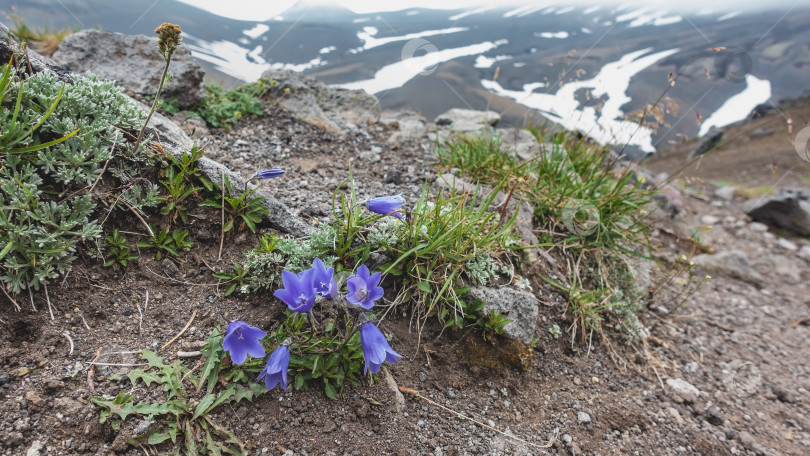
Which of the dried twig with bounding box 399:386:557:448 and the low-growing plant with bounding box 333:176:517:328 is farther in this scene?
the low-growing plant with bounding box 333:176:517:328

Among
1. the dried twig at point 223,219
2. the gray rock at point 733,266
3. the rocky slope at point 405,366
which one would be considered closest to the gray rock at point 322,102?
the rocky slope at point 405,366

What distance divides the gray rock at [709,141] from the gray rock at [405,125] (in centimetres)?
538

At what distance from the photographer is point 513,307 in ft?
8.42

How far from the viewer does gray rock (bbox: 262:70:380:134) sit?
441 cm

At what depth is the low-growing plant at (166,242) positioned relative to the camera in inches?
90.7

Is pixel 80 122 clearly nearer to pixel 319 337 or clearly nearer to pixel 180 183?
pixel 180 183

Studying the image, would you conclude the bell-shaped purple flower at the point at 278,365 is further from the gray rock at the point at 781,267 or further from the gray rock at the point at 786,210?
the gray rock at the point at 786,210

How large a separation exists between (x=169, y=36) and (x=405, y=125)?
10.5ft

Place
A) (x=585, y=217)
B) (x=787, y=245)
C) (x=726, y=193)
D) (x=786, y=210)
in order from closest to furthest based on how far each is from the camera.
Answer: (x=585, y=217)
(x=787, y=245)
(x=786, y=210)
(x=726, y=193)

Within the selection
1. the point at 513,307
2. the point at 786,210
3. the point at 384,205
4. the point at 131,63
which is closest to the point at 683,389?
the point at 513,307

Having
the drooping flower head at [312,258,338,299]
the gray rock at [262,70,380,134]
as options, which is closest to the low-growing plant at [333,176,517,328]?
the drooping flower head at [312,258,338,299]

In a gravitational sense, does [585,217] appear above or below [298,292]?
below

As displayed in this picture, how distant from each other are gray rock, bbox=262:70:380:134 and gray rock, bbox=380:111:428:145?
0.81 ft

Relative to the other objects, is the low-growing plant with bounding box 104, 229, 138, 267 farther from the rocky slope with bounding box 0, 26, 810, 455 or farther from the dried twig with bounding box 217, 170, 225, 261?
the dried twig with bounding box 217, 170, 225, 261
